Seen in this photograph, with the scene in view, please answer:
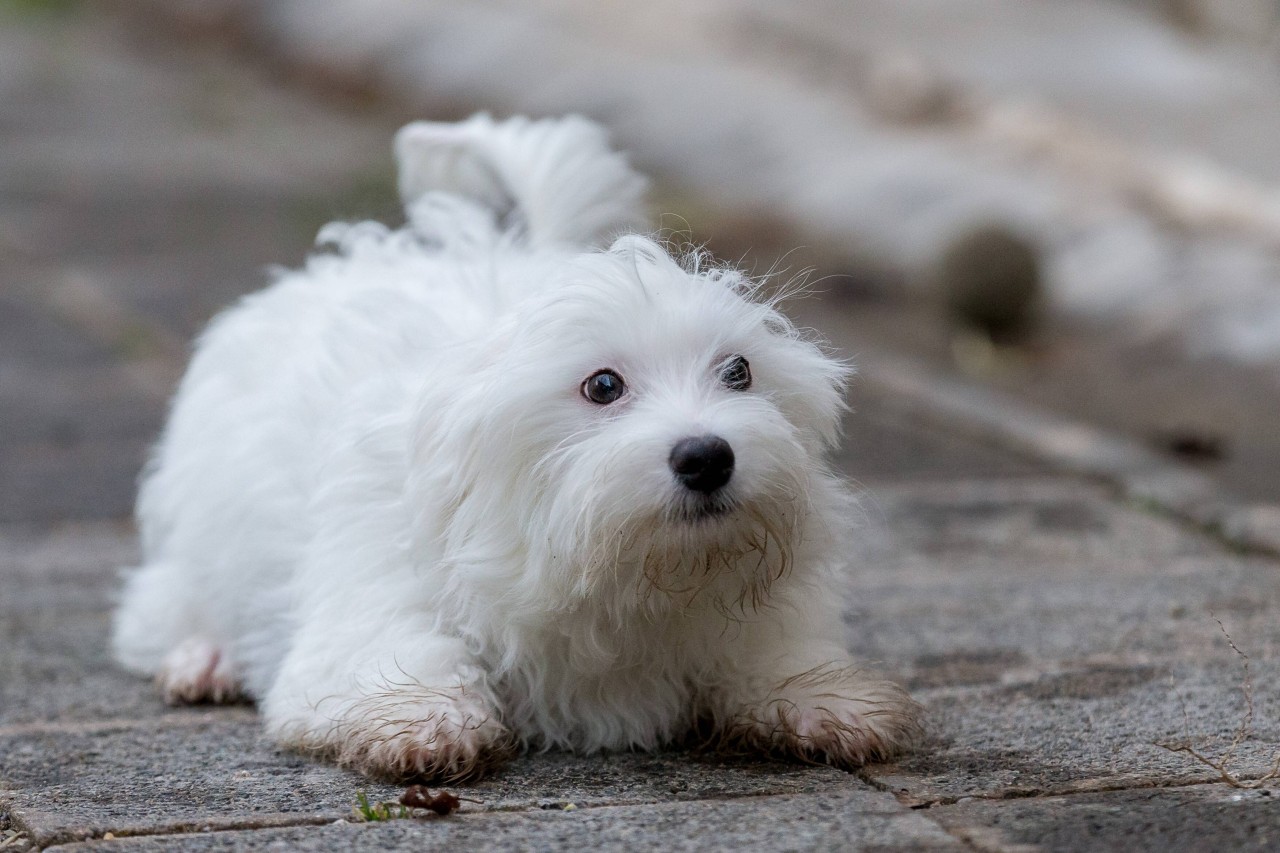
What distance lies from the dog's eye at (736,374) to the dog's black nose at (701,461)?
27 centimetres

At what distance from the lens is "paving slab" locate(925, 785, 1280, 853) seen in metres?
2.88

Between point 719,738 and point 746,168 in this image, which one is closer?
point 719,738

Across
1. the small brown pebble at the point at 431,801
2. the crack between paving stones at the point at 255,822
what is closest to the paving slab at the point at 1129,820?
the crack between paving stones at the point at 255,822

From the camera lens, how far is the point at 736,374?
3.48 meters

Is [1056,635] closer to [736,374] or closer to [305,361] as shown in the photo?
[736,374]

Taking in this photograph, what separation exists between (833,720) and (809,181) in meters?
8.77

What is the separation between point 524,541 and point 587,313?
0.48m

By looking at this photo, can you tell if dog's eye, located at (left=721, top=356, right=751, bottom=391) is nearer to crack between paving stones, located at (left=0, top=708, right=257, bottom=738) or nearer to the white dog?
the white dog

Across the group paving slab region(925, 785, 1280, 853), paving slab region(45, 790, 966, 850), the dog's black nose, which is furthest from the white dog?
paving slab region(925, 785, 1280, 853)

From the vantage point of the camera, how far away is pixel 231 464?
4.32m

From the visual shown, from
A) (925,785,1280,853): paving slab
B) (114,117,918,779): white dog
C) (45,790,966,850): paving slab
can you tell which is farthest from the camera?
(114,117,918,779): white dog

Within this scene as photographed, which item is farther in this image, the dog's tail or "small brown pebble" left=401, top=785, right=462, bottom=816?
the dog's tail

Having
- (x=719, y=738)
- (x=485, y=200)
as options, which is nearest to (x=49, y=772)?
(x=719, y=738)

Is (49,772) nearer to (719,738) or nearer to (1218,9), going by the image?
(719,738)
